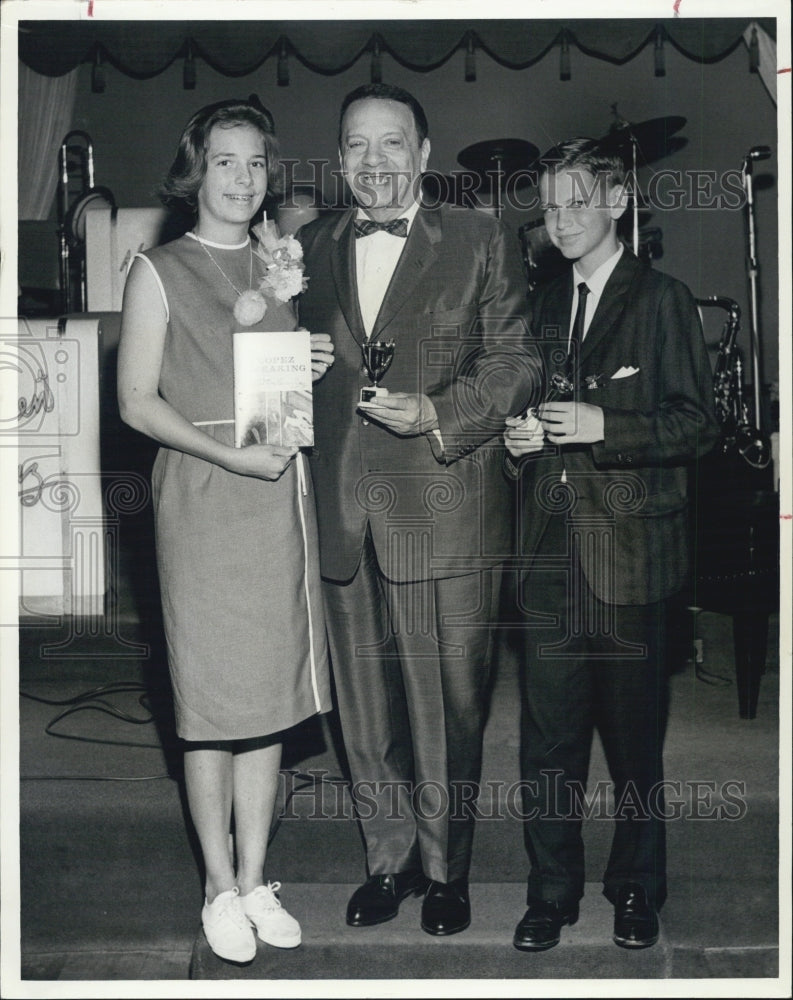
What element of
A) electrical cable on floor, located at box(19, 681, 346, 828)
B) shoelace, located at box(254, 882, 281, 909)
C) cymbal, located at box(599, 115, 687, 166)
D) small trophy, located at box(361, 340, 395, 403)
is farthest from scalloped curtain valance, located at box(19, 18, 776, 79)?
shoelace, located at box(254, 882, 281, 909)

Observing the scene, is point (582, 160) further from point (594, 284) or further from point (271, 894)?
point (271, 894)

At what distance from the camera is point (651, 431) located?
2.35 metres

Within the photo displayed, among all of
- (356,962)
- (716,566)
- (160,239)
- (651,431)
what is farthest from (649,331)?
(356,962)

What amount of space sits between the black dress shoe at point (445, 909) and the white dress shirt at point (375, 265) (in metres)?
1.28

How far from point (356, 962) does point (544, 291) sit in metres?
1.56

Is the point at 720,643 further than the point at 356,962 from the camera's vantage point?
Yes

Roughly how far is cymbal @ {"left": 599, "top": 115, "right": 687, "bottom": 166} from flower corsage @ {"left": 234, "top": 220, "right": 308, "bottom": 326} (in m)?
0.77

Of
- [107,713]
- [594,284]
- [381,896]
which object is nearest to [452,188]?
[594,284]

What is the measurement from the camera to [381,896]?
2400 millimetres

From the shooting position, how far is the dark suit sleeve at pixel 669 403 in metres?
2.32

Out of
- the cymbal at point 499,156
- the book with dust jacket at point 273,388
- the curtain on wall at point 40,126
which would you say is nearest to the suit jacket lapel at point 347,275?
the book with dust jacket at point 273,388

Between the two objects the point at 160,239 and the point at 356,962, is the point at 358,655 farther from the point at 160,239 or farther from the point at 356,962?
the point at 160,239

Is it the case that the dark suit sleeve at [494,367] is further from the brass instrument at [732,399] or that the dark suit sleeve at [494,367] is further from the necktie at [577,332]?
the brass instrument at [732,399]

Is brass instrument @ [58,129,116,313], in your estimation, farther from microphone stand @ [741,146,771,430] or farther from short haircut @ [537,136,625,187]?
microphone stand @ [741,146,771,430]
